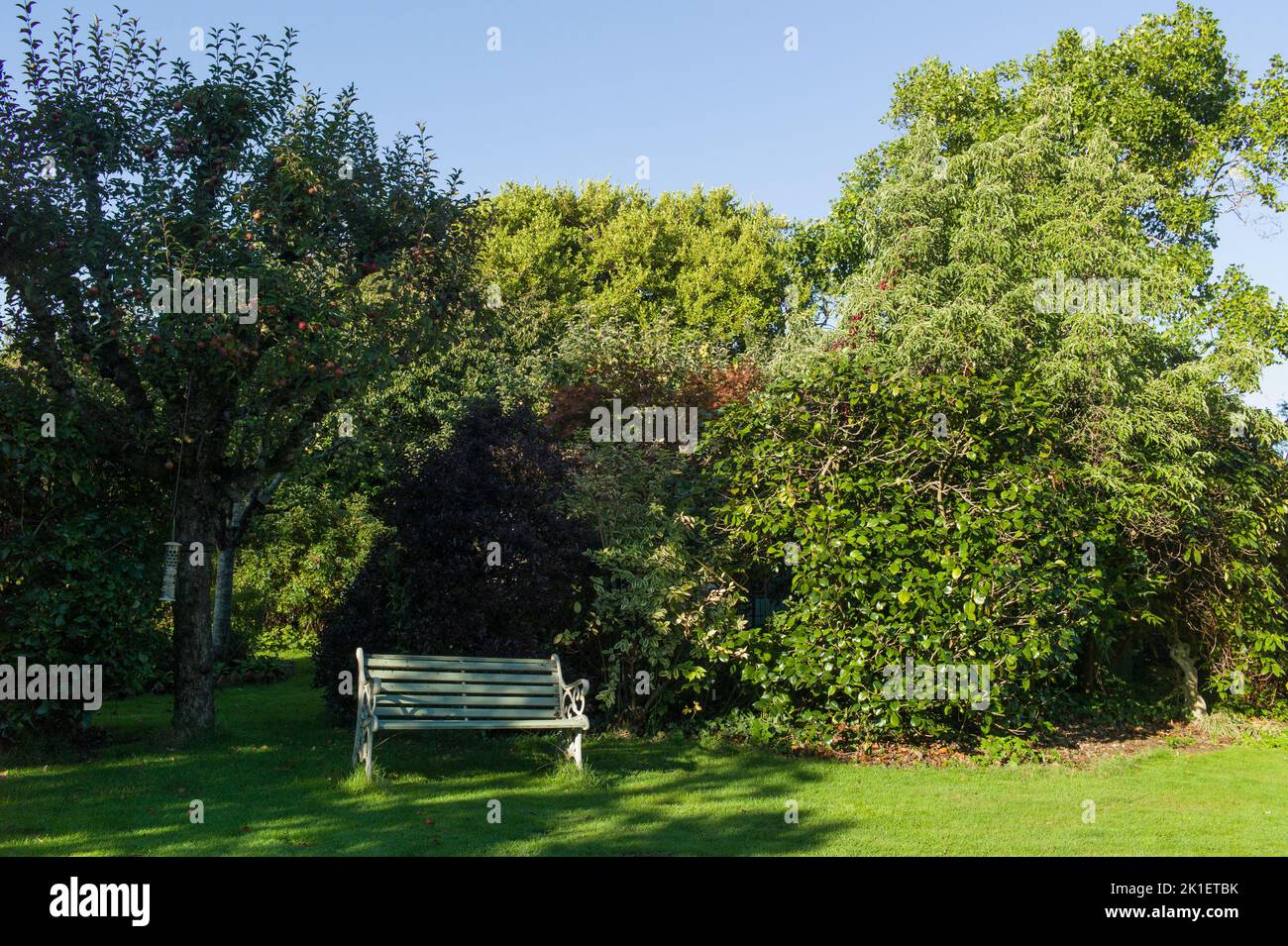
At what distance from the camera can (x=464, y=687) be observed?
8984 mm

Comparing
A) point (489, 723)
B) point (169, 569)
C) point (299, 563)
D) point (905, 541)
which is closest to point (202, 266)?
point (169, 569)

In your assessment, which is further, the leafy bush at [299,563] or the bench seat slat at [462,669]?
the leafy bush at [299,563]

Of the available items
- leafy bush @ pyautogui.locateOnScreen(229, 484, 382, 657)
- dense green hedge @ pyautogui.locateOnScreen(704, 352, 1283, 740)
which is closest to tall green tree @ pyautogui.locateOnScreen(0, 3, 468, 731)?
dense green hedge @ pyautogui.locateOnScreen(704, 352, 1283, 740)

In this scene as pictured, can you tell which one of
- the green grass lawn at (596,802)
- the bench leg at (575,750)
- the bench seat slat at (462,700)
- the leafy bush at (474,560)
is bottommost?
the green grass lawn at (596,802)

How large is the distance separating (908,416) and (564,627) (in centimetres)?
433

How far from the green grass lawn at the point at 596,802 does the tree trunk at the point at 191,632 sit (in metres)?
0.36

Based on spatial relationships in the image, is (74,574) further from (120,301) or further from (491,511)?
(491,511)

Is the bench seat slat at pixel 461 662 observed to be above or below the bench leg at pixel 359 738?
above

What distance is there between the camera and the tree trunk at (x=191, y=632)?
10.1m

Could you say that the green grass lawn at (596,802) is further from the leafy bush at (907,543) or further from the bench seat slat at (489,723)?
the leafy bush at (907,543)

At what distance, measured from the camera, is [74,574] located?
9266mm

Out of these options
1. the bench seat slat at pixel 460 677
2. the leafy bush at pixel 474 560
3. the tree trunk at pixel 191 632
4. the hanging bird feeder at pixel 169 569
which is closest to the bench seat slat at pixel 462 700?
the bench seat slat at pixel 460 677

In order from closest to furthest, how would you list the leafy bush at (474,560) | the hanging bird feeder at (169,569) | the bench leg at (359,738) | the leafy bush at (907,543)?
1. the bench leg at (359,738)
2. the hanging bird feeder at (169,569)
3. the leafy bush at (907,543)
4. the leafy bush at (474,560)
